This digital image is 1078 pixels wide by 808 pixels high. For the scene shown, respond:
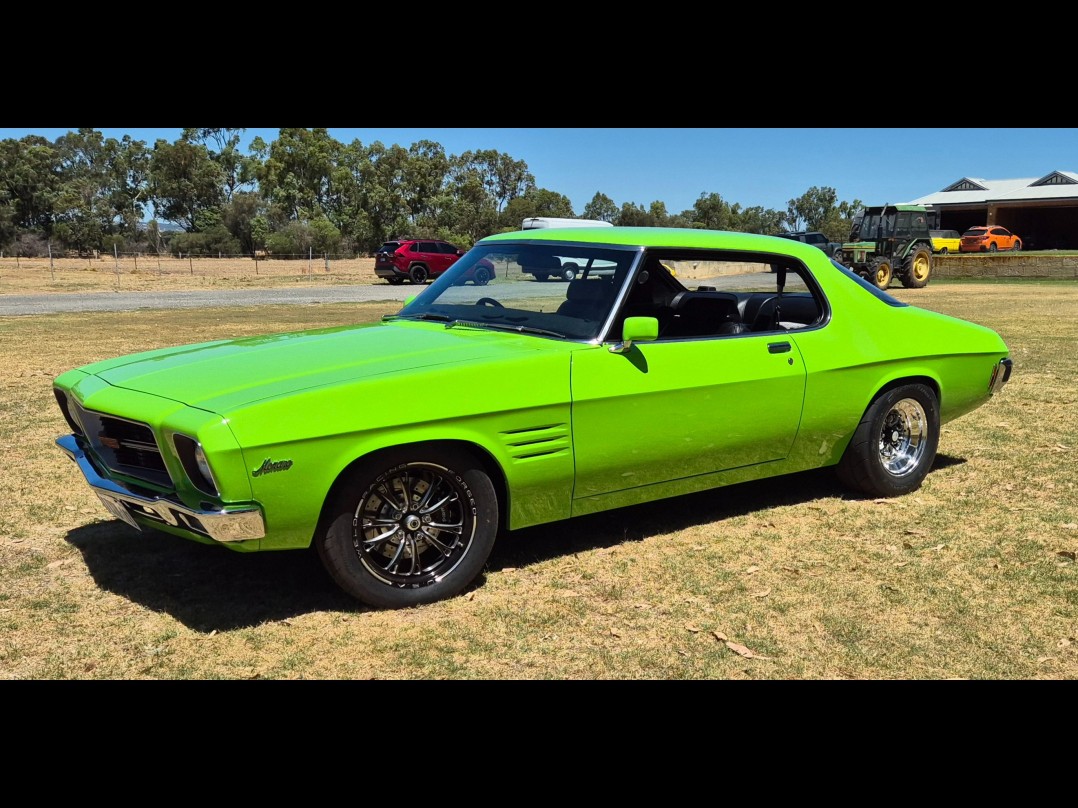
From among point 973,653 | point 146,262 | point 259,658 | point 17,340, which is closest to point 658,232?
point 973,653

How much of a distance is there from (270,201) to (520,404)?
8362cm

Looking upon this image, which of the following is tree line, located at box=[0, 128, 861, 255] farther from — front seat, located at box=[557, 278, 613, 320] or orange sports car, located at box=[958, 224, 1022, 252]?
front seat, located at box=[557, 278, 613, 320]

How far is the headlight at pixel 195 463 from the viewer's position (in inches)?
142

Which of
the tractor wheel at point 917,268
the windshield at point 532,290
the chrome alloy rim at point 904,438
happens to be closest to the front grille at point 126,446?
the windshield at point 532,290

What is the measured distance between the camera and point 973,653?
374cm

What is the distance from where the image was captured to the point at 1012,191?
222 feet

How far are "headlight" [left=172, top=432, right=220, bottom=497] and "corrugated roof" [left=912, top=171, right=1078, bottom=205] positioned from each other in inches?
2526

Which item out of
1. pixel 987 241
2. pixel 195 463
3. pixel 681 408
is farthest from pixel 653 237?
pixel 987 241

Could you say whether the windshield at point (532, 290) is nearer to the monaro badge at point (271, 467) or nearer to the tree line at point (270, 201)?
the monaro badge at point (271, 467)

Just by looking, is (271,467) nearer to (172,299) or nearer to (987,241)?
(172,299)

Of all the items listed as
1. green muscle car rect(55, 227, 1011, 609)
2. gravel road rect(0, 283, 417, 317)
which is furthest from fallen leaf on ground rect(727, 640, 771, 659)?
gravel road rect(0, 283, 417, 317)

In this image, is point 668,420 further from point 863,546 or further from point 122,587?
point 122,587

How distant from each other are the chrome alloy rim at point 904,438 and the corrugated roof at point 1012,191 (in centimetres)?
6079

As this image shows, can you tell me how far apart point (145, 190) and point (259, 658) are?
93.5m
